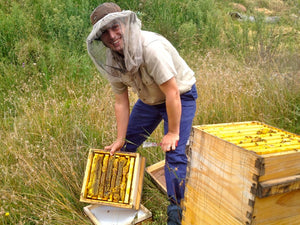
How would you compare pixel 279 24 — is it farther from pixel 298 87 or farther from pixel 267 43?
pixel 298 87

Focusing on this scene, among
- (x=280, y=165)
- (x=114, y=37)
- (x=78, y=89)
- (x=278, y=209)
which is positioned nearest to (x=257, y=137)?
(x=280, y=165)

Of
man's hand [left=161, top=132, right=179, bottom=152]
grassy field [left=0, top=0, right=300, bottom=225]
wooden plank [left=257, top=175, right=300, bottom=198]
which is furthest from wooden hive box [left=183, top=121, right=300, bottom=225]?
grassy field [left=0, top=0, right=300, bottom=225]

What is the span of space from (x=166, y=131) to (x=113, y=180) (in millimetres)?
621

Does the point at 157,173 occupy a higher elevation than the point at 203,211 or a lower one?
lower

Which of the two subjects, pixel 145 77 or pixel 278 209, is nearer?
pixel 278 209

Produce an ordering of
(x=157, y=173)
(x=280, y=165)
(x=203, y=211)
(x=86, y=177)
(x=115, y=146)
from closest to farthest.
Result: (x=280, y=165) < (x=203, y=211) < (x=86, y=177) < (x=115, y=146) < (x=157, y=173)

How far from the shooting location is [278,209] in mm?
1582

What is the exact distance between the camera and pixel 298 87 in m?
4.23

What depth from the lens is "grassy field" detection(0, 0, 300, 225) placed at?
2863 millimetres

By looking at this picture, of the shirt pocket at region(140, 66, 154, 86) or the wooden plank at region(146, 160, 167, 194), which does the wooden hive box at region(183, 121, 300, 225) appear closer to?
the shirt pocket at region(140, 66, 154, 86)

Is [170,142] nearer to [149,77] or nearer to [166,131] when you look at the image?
[166,131]

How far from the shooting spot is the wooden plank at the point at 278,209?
151 cm

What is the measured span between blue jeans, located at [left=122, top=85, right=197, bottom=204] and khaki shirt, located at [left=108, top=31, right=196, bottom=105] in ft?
0.44

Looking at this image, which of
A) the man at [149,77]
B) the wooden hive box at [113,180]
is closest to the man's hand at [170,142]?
the man at [149,77]
